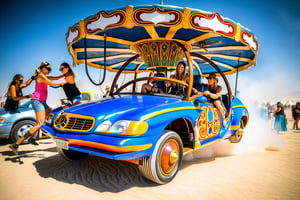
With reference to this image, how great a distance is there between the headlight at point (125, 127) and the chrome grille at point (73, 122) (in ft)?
0.58

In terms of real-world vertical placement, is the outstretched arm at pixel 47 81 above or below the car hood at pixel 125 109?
above

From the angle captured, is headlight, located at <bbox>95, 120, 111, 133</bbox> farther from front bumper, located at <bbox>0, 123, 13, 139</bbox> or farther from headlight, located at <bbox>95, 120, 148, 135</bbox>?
front bumper, located at <bbox>0, 123, 13, 139</bbox>

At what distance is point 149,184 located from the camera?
245cm

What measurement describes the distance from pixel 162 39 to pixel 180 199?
3456 millimetres

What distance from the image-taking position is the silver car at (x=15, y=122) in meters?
4.58

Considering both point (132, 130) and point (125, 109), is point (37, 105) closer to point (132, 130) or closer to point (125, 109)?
point (125, 109)

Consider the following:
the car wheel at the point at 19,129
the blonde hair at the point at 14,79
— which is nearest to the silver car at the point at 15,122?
the car wheel at the point at 19,129

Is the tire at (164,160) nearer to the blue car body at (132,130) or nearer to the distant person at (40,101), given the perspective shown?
the blue car body at (132,130)

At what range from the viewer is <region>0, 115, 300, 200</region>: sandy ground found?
7.30 feet

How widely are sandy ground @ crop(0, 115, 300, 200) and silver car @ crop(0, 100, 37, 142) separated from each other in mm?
773

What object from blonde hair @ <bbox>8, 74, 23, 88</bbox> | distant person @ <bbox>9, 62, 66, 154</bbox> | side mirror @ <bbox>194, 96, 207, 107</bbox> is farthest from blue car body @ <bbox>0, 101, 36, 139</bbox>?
side mirror @ <bbox>194, 96, 207, 107</bbox>

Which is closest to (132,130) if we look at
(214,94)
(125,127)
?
(125,127)

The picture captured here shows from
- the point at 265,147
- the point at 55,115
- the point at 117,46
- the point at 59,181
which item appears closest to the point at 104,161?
the point at 59,181

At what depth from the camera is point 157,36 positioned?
168 inches
